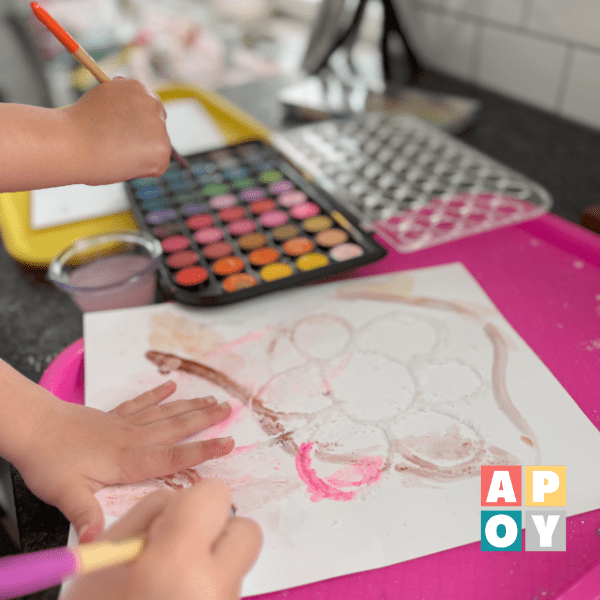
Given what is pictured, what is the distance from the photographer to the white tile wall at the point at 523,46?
815 mm

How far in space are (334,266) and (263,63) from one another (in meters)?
0.86

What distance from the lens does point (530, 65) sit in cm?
91

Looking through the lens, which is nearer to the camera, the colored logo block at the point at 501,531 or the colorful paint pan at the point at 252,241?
the colored logo block at the point at 501,531

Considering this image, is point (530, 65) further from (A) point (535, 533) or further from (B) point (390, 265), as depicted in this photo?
(A) point (535, 533)


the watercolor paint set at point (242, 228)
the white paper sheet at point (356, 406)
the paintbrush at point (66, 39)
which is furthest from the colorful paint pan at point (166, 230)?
the paintbrush at point (66, 39)

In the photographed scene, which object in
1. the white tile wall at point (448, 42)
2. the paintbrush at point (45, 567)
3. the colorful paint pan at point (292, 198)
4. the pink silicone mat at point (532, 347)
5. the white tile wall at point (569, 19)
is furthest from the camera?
the white tile wall at point (448, 42)

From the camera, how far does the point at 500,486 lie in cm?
37

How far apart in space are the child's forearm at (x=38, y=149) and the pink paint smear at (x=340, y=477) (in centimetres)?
27

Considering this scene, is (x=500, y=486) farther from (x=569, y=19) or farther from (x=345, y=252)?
(x=569, y=19)

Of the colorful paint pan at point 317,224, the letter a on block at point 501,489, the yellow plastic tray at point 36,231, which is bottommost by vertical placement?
the yellow plastic tray at point 36,231

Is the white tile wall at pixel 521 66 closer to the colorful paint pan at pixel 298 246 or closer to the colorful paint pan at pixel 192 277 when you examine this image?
the colorful paint pan at pixel 298 246

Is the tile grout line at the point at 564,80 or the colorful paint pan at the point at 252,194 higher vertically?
the tile grout line at the point at 564,80

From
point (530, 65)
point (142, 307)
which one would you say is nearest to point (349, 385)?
point (142, 307)

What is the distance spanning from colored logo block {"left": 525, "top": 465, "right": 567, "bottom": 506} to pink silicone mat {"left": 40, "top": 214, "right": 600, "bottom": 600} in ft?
0.06
